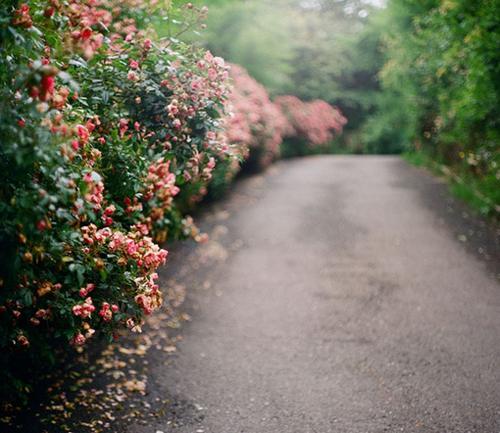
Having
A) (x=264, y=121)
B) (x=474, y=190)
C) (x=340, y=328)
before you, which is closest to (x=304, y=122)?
(x=264, y=121)

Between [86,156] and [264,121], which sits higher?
[86,156]

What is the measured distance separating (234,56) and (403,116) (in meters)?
8.27

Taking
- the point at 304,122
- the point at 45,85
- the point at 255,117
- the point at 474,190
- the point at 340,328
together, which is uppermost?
the point at 45,85

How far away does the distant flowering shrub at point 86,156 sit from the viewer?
2.55 metres

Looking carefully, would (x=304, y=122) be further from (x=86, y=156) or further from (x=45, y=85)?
(x=45, y=85)

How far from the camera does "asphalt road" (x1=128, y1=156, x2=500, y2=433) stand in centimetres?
430

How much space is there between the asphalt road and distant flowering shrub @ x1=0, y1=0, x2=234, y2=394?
4.83ft

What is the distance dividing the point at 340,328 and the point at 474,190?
17.9ft

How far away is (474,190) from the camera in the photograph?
9789mm

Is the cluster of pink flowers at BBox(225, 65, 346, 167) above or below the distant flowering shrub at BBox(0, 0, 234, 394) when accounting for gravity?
below

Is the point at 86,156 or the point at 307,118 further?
the point at 307,118

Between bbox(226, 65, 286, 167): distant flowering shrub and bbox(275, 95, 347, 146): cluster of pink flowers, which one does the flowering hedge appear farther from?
bbox(226, 65, 286, 167): distant flowering shrub

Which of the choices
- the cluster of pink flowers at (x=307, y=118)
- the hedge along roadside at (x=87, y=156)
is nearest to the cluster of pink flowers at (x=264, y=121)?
the cluster of pink flowers at (x=307, y=118)

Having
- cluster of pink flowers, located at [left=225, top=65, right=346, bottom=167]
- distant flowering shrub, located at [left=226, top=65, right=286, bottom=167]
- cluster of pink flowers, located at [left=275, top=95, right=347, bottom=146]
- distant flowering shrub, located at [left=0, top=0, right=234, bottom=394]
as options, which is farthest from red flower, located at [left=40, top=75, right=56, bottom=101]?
cluster of pink flowers, located at [left=275, top=95, right=347, bottom=146]
